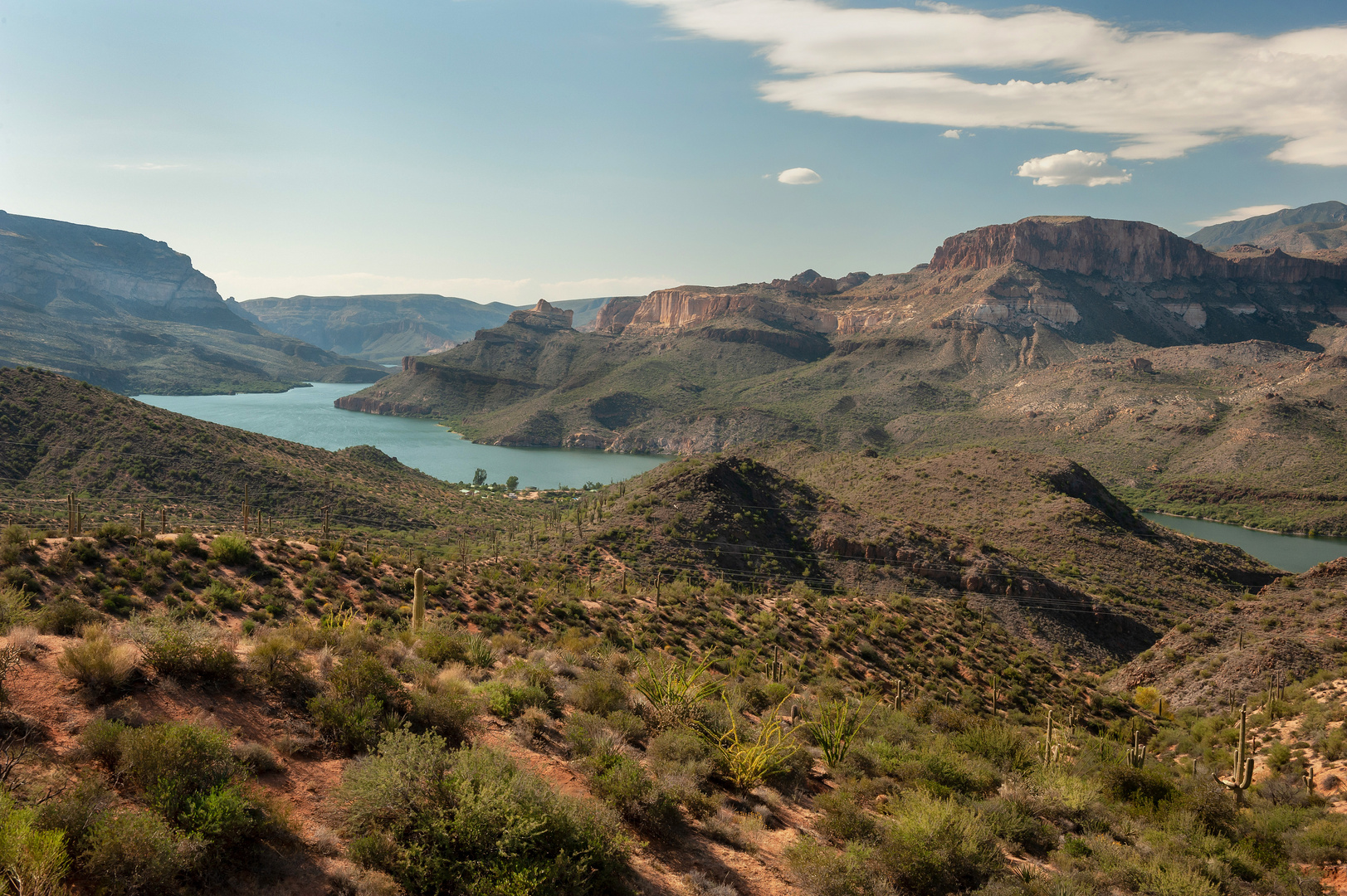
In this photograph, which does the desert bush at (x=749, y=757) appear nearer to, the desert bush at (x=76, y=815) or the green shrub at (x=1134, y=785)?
the green shrub at (x=1134, y=785)

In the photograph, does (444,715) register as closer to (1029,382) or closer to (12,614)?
(12,614)

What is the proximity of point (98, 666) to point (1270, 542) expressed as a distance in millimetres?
106383

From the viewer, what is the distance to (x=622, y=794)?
9047 millimetres

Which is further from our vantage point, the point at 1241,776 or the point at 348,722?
the point at 1241,776

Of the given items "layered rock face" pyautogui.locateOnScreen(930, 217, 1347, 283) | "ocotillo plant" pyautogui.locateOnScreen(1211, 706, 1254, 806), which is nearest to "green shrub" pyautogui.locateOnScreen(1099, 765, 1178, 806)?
"ocotillo plant" pyautogui.locateOnScreen(1211, 706, 1254, 806)

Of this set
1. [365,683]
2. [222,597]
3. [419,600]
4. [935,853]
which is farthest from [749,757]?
[222,597]

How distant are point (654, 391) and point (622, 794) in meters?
155

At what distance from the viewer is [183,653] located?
949 centimetres

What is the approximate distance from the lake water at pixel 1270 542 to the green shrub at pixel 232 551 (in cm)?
8609

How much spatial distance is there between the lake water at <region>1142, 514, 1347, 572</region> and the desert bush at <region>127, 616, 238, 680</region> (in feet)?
290

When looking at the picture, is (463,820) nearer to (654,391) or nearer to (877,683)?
(877,683)

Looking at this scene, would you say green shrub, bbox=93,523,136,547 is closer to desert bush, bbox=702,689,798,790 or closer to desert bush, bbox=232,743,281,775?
desert bush, bbox=232,743,281,775

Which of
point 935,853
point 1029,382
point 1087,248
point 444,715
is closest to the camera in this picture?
point 935,853

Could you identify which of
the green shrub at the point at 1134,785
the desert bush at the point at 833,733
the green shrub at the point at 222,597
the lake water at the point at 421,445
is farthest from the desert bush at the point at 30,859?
the lake water at the point at 421,445
